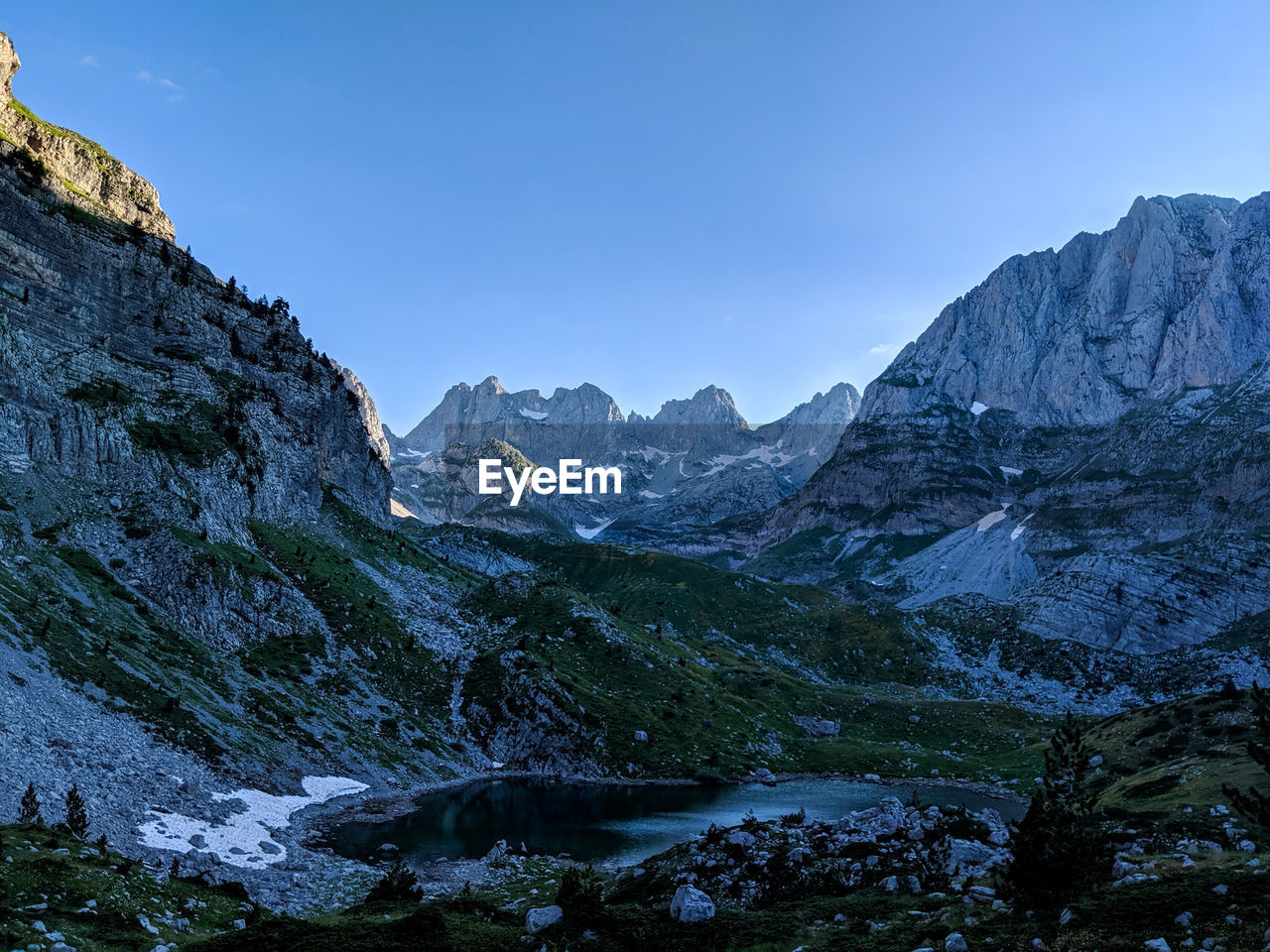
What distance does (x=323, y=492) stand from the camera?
14300cm

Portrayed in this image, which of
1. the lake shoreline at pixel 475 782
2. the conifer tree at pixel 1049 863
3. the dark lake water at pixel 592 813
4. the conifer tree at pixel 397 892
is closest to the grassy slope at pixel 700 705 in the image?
the lake shoreline at pixel 475 782

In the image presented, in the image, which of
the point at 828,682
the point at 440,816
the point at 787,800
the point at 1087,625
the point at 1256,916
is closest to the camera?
the point at 1256,916

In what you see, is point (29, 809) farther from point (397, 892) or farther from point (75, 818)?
point (397, 892)

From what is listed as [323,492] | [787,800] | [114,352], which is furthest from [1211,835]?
Result: [323,492]

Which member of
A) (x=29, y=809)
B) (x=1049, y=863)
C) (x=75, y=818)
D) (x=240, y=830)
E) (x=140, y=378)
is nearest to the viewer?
(x=1049, y=863)

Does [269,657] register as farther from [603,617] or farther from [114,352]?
[603,617]

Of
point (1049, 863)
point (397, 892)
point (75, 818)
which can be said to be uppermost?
point (1049, 863)

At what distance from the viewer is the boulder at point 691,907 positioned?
2982 centimetres

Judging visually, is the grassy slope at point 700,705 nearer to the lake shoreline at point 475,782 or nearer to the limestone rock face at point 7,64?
the lake shoreline at point 475,782

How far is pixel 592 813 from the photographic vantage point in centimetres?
8362

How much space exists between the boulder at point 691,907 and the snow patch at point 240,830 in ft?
103

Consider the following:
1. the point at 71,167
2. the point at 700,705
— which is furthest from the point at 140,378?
the point at 700,705

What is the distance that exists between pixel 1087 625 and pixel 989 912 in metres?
192

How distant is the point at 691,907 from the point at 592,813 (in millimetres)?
57467
